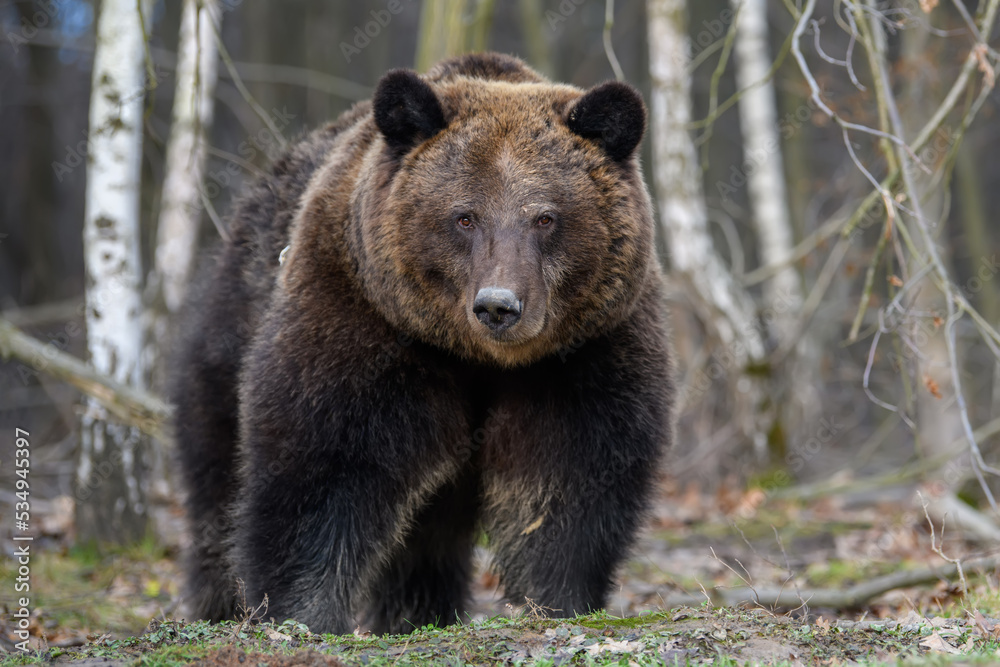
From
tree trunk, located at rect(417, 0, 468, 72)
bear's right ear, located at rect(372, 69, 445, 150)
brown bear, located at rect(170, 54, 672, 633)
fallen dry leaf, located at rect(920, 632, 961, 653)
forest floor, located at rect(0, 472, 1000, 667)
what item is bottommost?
forest floor, located at rect(0, 472, 1000, 667)

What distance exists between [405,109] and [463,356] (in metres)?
1.31

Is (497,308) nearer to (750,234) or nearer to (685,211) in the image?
(685,211)

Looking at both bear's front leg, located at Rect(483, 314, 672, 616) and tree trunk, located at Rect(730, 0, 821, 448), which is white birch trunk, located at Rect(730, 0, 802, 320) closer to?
tree trunk, located at Rect(730, 0, 821, 448)

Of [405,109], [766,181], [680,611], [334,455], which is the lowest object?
[680,611]

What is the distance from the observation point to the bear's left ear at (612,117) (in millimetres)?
4949

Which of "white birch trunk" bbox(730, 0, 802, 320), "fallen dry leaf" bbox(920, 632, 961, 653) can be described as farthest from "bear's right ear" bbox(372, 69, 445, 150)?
"white birch trunk" bbox(730, 0, 802, 320)

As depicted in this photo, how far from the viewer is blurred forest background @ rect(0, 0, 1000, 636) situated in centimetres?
571

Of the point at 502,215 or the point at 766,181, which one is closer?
the point at 502,215

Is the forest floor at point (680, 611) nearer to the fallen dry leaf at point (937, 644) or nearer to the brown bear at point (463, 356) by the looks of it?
the fallen dry leaf at point (937, 644)

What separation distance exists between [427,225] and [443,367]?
747 mm

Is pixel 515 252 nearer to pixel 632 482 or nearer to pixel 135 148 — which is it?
pixel 632 482

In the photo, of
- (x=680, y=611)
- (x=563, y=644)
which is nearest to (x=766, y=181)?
(x=680, y=611)

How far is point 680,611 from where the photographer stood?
15.4ft

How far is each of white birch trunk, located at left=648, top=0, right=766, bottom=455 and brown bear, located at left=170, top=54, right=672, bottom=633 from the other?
5473 mm
